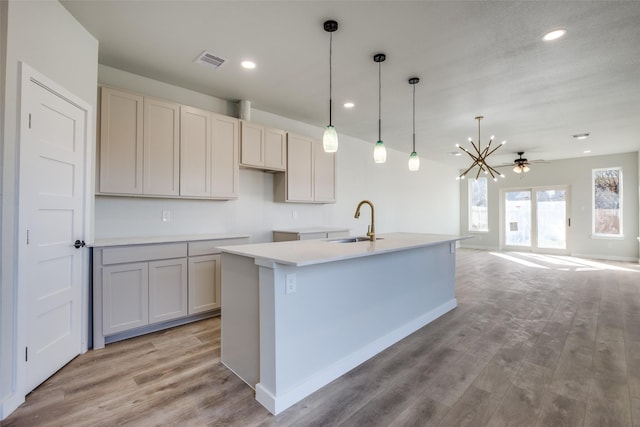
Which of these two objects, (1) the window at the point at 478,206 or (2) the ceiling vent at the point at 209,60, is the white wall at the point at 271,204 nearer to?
(2) the ceiling vent at the point at 209,60

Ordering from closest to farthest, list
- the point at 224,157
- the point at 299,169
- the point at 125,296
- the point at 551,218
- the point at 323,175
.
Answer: the point at 125,296
the point at 224,157
the point at 299,169
the point at 323,175
the point at 551,218

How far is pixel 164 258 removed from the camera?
2992 mm

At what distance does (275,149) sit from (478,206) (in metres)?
8.21

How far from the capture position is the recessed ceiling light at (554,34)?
99.0 inches

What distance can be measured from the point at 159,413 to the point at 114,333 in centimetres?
130

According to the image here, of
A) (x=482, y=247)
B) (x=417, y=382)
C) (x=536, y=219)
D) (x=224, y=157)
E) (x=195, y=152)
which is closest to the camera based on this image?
(x=417, y=382)

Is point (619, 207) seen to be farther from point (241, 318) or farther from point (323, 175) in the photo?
point (241, 318)

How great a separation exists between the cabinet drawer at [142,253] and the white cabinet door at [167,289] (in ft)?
0.20

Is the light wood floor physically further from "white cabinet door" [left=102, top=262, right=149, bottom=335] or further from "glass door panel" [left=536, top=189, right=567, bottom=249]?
"glass door panel" [left=536, top=189, right=567, bottom=249]

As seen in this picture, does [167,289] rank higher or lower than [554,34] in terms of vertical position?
lower

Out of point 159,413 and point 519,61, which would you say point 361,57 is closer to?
point 519,61

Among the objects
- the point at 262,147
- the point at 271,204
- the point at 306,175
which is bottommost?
the point at 271,204

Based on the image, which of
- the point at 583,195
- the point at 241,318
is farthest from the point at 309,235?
the point at 583,195

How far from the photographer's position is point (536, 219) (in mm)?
8836
